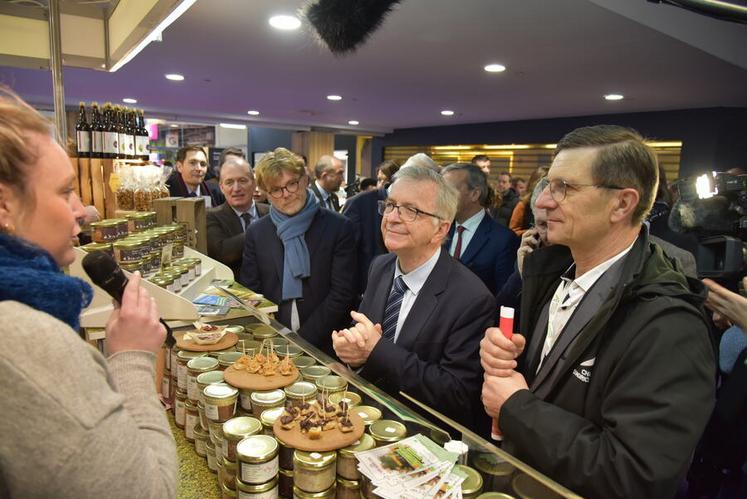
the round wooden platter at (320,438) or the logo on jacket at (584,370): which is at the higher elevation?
the logo on jacket at (584,370)

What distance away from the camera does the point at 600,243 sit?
140cm

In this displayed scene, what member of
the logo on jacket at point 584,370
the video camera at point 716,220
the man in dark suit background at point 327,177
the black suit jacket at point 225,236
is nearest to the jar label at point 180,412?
the logo on jacket at point 584,370

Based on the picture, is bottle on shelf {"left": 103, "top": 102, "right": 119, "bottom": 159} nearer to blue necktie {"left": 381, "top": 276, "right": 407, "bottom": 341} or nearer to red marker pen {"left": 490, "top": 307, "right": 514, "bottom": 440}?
blue necktie {"left": 381, "top": 276, "right": 407, "bottom": 341}

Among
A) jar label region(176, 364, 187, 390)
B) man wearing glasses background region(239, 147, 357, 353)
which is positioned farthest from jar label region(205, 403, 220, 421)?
man wearing glasses background region(239, 147, 357, 353)

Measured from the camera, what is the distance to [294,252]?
2725 mm

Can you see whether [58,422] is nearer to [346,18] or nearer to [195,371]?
[195,371]

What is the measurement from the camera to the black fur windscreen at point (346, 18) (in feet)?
4.07

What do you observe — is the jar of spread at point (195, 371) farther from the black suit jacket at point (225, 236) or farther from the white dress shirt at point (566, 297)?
the black suit jacket at point (225, 236)

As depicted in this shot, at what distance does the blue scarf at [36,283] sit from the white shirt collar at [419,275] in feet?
4.28

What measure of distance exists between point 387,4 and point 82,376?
3.65 feet

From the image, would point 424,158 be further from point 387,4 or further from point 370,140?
point 370,140

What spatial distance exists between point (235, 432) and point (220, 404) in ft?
0.52

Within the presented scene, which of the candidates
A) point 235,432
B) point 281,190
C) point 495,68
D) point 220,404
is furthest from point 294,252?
point 495,68

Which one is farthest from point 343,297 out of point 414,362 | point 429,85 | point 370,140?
point 370,140
